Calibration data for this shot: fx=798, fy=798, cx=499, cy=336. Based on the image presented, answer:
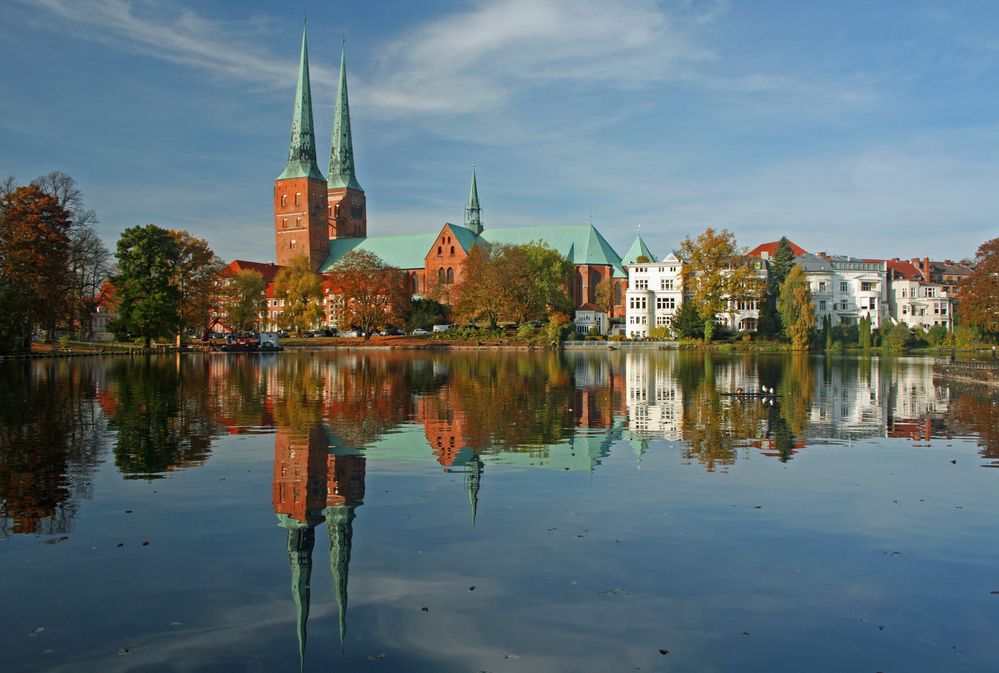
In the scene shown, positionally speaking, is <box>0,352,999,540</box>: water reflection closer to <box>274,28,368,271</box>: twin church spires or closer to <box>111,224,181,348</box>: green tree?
<box>111,224,181,348</box>: green tree

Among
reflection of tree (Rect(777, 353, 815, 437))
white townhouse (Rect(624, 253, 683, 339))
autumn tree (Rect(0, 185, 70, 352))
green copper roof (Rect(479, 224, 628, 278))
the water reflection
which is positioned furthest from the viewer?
green copper roof (Rect(479, 224, 628, 278))

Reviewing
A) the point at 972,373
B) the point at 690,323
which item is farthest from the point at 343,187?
the point at 972,373

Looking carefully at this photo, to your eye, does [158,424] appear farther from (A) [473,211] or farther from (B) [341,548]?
(A) [473,211]

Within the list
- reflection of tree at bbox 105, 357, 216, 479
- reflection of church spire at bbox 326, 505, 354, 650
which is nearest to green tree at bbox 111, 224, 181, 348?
reflection of tree at bbox 105, 357, 216, 479

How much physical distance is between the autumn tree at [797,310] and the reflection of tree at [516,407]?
4586 centimetres

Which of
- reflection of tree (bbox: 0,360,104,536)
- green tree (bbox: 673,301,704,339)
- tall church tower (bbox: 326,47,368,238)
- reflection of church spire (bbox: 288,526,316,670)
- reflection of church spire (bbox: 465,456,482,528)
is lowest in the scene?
reflection of church spire (bbox: 288,526,316,670)

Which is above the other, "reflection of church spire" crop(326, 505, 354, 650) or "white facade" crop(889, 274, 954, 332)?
"white facade" crop(889, 274, 954, 332)

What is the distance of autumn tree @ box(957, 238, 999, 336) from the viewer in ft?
254

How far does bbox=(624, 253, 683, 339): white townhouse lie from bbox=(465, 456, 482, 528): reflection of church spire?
84.2m

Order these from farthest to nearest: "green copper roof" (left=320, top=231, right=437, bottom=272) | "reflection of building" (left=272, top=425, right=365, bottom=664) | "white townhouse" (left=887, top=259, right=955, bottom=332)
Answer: "green copper roof" (left=320, top=231, right=437, bottom=272) < "white townhouse" (left=887, top=259, right=955, bottom=332) < "reflection of building" (left=272, top=425, right=365, bottom=664)

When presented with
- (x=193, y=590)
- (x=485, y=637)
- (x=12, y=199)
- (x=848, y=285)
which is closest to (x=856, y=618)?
(x=485, y=637)

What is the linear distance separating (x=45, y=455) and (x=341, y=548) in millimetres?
8795

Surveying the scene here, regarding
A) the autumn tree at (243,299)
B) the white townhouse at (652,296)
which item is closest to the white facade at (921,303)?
the white townhouse at (652,296)

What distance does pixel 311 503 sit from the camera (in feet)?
35.6
